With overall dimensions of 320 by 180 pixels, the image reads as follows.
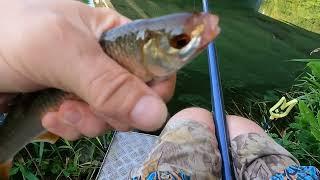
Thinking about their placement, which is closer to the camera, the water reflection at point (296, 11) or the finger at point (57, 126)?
the finger at point (57, 126)

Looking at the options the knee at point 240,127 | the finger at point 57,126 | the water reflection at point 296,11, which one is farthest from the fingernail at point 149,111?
the water reflection at point 296,11

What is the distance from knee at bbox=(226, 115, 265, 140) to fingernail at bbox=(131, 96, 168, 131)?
1.01 m

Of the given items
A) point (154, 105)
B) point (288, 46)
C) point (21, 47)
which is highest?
point (21, 47)

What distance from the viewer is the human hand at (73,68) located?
100 centimetres

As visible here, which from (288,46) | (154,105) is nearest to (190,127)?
(154,105)

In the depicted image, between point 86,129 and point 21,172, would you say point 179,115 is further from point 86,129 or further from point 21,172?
point 86,129

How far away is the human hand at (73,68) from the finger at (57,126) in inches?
0.5

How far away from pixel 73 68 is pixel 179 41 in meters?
0.24

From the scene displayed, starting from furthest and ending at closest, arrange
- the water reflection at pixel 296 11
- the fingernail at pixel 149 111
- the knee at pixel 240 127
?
the water reflection at pixel 296 11, the knee at pixel 240 127, the fingernail at pixel 149 111

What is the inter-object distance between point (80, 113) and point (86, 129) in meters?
0.05

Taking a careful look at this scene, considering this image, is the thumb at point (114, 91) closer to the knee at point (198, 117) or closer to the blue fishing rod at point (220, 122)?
the blue fishing rod at point (220, 122)

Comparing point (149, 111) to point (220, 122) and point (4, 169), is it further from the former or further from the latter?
point (220, 122)

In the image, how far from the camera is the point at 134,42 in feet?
3.21

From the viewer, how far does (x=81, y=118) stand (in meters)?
1.16
